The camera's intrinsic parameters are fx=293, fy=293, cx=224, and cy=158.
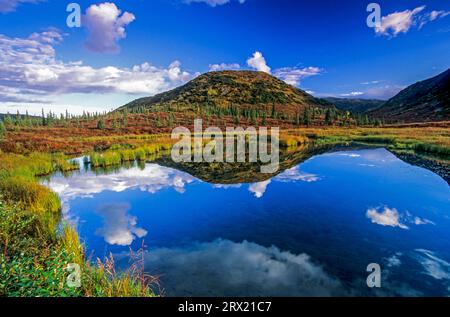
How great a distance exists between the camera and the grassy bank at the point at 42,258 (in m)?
5.26

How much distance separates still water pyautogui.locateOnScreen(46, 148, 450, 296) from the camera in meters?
7.95

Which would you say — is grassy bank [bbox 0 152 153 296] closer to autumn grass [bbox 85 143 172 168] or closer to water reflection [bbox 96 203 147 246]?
water reflection [bbox 96 203 147 246]

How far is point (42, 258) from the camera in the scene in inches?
251

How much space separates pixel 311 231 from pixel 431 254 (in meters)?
3.78

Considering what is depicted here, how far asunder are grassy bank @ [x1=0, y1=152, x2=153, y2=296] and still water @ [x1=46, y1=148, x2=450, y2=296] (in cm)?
131

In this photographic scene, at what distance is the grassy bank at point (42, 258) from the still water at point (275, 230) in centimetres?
131

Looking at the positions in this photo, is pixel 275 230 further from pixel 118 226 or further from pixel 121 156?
pixel 121 156

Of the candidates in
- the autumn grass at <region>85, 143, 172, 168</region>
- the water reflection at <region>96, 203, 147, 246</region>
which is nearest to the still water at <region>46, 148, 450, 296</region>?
the water reflection at <region>96, 203, 147, 246</region>

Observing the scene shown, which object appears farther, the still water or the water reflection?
the water reflection

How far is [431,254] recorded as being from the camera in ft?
30.5

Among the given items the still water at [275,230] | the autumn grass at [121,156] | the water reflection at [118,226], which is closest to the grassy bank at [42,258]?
the still water at [275,230]

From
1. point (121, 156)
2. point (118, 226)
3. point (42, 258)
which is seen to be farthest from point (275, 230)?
point (121, 156)
